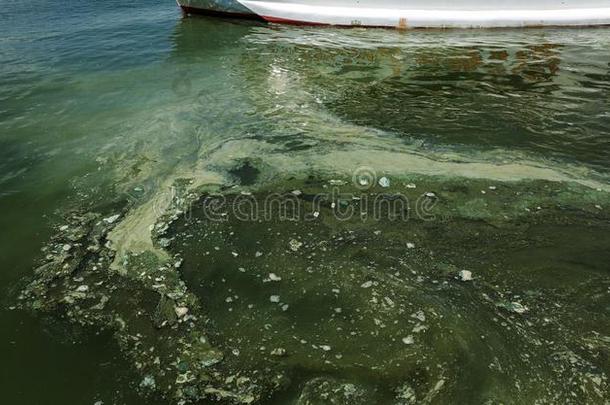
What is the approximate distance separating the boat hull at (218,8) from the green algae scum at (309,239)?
6.82 meters

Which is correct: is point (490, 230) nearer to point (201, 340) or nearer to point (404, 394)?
point (404, 394)

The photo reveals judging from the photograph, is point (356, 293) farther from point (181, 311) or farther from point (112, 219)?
point (112, 219)

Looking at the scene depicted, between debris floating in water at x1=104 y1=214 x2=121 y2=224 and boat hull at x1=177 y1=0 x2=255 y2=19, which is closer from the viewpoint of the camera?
debris floating in water at x1=104 y1=214 x2=121 y2=224

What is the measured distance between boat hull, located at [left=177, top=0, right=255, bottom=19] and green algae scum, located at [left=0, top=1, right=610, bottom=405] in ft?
22.4

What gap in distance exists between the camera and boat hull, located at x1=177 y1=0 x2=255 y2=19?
17.2m

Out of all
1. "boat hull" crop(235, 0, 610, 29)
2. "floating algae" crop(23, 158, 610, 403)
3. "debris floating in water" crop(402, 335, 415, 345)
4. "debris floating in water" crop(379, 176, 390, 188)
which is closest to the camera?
"floating algae" crop(23, 158, 610, 403)

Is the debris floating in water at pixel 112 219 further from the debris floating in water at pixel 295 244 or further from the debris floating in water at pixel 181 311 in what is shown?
the debris floating in water at pixel 295 244

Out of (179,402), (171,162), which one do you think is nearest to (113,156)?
(171,162)

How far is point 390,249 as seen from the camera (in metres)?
→ 5.55

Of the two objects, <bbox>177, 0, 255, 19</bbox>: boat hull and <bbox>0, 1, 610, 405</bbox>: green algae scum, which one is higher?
<bbox>177, 0, 255, 19</bbox>: boat hull

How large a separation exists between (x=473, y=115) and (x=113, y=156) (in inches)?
273

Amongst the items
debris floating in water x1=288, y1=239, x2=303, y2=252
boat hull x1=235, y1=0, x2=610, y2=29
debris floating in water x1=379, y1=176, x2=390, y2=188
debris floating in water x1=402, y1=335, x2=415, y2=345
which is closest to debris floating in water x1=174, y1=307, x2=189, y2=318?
debris floating in water x1=288, y1=239, x2=303, y2=252

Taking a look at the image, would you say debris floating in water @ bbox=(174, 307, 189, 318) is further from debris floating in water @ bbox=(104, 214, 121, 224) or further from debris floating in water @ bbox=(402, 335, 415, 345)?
debris floating in water @ bbox=(402, 335, 415, 345)

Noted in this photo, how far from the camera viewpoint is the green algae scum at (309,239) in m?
4.07
